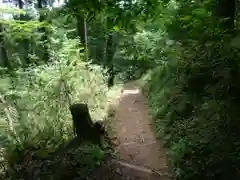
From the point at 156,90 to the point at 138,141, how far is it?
3.82m

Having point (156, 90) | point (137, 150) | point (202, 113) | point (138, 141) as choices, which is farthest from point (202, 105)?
point (156, 90)

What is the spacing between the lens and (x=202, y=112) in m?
6.80

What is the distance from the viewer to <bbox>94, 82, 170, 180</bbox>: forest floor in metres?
6.43

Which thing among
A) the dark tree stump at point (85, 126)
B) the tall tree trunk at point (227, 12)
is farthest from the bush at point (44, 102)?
the tall tree trunk at point (227, 12)

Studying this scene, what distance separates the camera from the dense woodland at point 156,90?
16.9 ft

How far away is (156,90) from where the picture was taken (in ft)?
38.7

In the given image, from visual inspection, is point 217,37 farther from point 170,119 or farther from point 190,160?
point 190,160

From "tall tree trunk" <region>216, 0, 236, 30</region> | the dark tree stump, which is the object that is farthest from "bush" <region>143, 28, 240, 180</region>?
the dark tree stump

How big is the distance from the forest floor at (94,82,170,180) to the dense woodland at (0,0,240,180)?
1.12ft

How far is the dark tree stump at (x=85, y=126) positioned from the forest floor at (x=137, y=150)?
2.23 ft

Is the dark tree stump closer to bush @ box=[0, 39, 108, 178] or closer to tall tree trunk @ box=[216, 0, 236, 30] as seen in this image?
bush @ box=[0, 39, 108, 178]

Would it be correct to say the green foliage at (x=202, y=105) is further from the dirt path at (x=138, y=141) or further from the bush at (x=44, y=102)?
the bush at (x=44, y=102)

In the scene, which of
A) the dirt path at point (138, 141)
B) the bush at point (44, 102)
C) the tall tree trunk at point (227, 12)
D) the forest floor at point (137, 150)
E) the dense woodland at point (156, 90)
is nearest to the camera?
the dense woodland at point (156, 90)

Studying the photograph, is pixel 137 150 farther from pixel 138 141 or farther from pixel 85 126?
pixel 85 126
